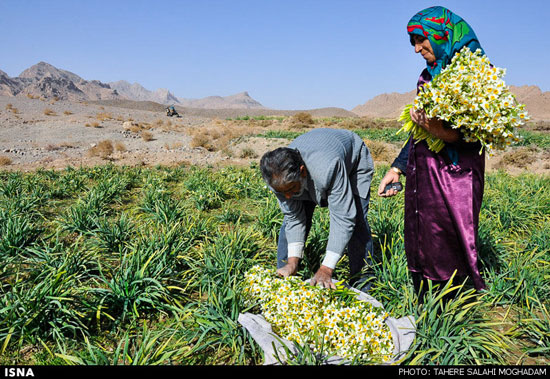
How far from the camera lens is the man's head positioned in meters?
1.86

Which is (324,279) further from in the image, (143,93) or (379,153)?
(143,93)

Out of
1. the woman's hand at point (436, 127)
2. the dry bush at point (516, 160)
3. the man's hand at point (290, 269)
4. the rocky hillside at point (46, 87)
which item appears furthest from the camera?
the rocky hillside at point (46, 87)

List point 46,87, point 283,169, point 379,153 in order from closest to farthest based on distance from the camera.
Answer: point 283,169 < point 379,153 < point 46,87

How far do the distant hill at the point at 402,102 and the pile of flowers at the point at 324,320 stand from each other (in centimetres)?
5501

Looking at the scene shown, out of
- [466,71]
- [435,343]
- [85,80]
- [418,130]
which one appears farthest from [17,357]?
[85,80]

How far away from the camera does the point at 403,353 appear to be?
1810mm

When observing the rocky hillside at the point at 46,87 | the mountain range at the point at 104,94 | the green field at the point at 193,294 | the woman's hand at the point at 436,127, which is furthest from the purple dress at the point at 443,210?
the rocky hillside at the point at 46,87

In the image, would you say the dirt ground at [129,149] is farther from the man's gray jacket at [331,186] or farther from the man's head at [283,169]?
the man's head at [283,169]

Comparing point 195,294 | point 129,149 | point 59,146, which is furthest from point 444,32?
point 59,146

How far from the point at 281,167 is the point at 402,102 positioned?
84.0 meters

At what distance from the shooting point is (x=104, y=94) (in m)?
92.4

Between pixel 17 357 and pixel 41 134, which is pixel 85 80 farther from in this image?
pixel 17 357

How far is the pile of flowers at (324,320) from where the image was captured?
1.74 meters

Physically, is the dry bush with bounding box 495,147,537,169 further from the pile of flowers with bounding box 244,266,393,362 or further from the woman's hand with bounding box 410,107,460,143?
the pile of flowers with bounding box 244,266,393,362
